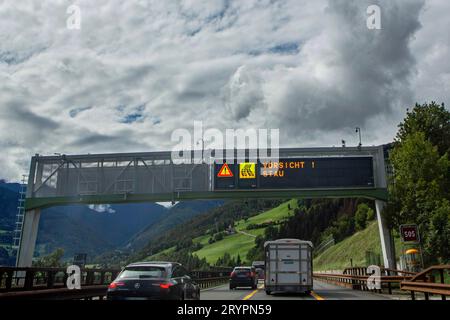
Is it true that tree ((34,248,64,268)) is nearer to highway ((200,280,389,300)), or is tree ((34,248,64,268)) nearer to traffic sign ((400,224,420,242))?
highway ((200,280,389,300))

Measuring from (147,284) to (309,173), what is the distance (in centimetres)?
3048

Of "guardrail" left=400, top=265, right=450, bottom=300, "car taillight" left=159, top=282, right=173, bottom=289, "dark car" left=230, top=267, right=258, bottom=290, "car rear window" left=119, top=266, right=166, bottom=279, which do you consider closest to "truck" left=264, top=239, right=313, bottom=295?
"dark car" left=230, top=267, right=258, bottom=290

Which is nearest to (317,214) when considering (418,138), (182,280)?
(418,138)

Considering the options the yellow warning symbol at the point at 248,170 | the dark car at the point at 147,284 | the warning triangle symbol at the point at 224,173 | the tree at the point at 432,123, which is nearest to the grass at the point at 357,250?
the tree at the point at 432,123

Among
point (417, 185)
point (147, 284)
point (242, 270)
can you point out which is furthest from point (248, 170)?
point (147, 284)

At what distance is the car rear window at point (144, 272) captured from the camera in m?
Answer: 14.6

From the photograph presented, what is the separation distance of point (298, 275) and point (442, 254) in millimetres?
16269

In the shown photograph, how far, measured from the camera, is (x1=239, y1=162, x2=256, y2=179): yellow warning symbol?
43.4 m

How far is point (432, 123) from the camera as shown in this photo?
5334 centimetres

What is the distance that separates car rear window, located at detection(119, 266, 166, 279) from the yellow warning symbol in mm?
28723

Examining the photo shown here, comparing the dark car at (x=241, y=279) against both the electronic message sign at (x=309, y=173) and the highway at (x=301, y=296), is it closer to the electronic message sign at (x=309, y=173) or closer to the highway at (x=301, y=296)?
the highway at (x=301, y=296)

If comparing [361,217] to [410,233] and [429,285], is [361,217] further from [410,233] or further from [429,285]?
[429,285]

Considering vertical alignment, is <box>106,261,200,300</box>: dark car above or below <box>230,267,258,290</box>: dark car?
below

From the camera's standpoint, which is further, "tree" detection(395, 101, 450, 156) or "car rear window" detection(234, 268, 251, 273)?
"tree" detection(395, 101, 450, 156)
